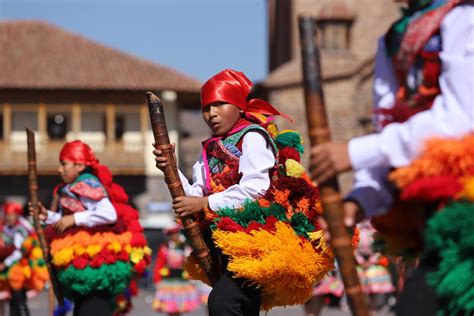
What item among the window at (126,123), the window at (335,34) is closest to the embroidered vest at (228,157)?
the window at (126,123)

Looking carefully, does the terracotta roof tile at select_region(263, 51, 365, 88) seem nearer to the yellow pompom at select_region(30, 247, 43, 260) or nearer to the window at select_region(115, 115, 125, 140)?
the window at select_region(115, 115, 125, 140)

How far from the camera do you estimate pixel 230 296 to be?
18.0ft

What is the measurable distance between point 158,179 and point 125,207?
4031 centimetres

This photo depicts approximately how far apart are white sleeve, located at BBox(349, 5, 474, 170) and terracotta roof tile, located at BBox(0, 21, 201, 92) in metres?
45.3

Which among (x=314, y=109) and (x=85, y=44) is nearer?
(x=314, y=109)

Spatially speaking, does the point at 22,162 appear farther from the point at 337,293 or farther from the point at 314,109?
the point at 314,109

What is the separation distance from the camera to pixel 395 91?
3867 millimetres

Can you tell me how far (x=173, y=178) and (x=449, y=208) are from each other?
7.71 feet

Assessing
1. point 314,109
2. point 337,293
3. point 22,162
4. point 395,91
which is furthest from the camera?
point 22,162

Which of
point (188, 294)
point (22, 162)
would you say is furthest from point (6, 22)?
point (188, 294)

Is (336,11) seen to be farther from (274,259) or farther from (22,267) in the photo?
(274,259)

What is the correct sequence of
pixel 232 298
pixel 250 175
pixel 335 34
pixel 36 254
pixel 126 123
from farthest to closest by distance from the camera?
pixel 335 34 → pixel 126 123 → pixel 36 254 → pixel 250 175 → pixel 232 298

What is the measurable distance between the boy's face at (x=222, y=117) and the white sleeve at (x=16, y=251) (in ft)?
25.5

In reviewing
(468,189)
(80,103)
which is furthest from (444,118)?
(80,103)
